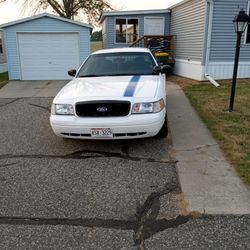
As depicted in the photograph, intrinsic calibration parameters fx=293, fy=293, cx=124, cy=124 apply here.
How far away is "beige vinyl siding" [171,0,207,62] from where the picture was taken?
40.9 ft

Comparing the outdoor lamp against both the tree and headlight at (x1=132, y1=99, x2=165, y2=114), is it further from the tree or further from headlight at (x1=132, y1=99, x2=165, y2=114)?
the tree

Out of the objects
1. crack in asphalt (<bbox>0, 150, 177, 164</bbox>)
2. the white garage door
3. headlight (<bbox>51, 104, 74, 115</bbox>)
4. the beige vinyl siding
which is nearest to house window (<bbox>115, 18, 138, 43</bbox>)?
the beige vinyl siding

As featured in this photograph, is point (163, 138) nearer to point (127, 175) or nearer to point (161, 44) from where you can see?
point (127, 175)

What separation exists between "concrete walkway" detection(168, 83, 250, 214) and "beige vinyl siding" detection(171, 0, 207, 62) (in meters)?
7.40

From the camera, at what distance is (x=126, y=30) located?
18312 millimetres

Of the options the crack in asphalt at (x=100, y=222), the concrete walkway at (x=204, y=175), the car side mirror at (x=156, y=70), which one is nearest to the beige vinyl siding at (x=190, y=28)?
the car side mirror at (x=156, y=70)

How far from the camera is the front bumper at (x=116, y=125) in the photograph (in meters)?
4.35

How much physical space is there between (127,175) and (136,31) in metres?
15.8

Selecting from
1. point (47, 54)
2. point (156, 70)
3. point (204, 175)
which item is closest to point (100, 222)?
point (204, 175)

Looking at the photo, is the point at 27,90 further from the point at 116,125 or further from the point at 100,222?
the point at 100,222

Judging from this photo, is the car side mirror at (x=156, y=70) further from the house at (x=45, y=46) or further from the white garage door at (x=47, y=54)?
the white garage door at (x=47, y=54)

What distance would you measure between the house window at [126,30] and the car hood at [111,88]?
13545mm

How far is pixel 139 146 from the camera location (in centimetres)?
507

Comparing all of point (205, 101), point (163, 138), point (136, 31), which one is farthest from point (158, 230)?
point (136, 31)
